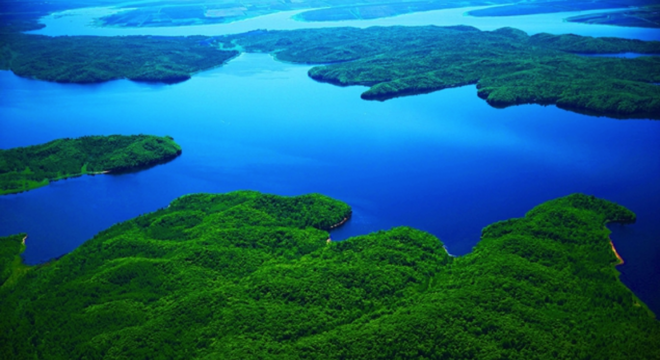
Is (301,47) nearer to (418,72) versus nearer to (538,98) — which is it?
(418,72)

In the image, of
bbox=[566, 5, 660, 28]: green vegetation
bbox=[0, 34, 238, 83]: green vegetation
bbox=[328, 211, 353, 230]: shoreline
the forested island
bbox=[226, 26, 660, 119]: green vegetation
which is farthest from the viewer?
bbox=[566, 5, 660, 28]: green vegetation

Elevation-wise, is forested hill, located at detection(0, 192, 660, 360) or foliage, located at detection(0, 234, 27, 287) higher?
forested hill, located at detection(0, 192, 660, 360)

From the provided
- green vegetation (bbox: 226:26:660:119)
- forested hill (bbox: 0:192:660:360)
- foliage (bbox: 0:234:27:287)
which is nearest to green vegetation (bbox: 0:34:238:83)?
green vegetation (bbox: 226:26:660:119)

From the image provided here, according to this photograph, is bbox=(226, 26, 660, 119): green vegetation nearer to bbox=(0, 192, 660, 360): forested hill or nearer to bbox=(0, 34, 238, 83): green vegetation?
bbox=(0, 34, 238, 83): green vegetation

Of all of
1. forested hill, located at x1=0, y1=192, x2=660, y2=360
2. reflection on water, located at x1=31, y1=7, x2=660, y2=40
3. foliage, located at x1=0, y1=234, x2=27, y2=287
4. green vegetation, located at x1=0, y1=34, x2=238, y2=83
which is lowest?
foliage, located at x1=0, y1=234, x2=27, y2=287

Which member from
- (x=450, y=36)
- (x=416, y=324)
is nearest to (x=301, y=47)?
(x=450, y=36)

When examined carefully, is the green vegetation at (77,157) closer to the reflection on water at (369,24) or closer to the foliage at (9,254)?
the foliage at (9,254)
